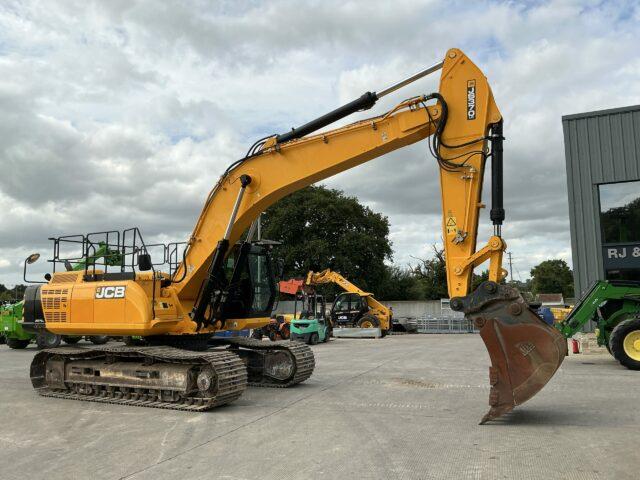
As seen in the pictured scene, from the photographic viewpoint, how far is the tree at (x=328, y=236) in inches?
1890

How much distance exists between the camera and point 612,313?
45.9ft

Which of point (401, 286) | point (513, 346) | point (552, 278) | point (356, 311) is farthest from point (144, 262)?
point (552, 278)

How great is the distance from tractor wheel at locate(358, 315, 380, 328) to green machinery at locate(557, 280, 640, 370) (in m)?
15.5

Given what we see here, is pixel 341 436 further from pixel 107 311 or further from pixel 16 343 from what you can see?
pixel 16 343

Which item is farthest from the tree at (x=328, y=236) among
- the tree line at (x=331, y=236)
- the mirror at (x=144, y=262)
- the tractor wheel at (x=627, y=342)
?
the mirror at (x=144, y=262)

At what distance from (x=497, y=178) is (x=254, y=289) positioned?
207 inches

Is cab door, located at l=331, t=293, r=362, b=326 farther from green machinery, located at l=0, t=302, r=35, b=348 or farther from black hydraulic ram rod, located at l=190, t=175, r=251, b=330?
black hydraulic ram rod, located at l=190, t=175, r=251, b=330

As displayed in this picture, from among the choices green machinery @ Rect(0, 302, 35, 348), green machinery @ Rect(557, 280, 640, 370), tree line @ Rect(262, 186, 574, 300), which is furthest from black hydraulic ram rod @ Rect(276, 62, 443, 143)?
tree line @ Rect(262, 186, 574, 300)

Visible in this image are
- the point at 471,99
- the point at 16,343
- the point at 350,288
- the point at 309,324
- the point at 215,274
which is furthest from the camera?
the point at 350,288

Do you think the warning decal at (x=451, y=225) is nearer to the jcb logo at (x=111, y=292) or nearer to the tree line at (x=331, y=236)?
the jcb logo at (x=111, y=292)

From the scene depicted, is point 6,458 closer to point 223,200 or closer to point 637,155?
point 223,200

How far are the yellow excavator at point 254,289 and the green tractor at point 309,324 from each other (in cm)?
1156

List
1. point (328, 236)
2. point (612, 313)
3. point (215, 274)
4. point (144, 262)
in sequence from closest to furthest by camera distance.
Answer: point (144, 262)
point (215, 274)
point (612, 313)
point (328, 236)

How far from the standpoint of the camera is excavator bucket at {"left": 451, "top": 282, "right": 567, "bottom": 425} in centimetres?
680
